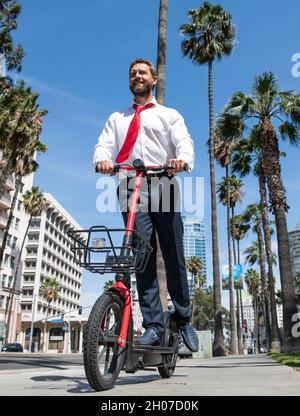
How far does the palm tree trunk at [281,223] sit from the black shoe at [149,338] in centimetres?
1159

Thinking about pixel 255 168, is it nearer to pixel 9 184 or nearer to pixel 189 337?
pixel 189 337

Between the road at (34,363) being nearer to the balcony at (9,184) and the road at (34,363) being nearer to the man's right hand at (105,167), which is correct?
the man's right hand at (105,167)

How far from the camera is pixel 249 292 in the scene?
7331 cm

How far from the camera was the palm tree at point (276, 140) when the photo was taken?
46.8 feet

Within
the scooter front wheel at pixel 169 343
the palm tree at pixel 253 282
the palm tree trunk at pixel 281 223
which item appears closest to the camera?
the scooter front wheel at pixel 169 343

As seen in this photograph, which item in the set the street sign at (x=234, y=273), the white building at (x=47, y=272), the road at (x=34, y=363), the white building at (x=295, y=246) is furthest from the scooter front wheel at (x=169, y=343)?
the white building at (x=295, y=246)

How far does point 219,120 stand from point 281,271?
7.09 meters

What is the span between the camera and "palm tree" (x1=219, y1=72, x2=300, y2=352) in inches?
562

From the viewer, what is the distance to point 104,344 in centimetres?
271

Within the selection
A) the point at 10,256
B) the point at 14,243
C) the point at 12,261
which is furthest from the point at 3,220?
the point at 12,261

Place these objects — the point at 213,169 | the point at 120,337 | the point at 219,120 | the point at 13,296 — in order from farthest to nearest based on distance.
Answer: the point at 13,296, the point at 213,169, the point at 219,120, the point at 120,337

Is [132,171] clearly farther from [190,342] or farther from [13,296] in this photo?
[13,296]
